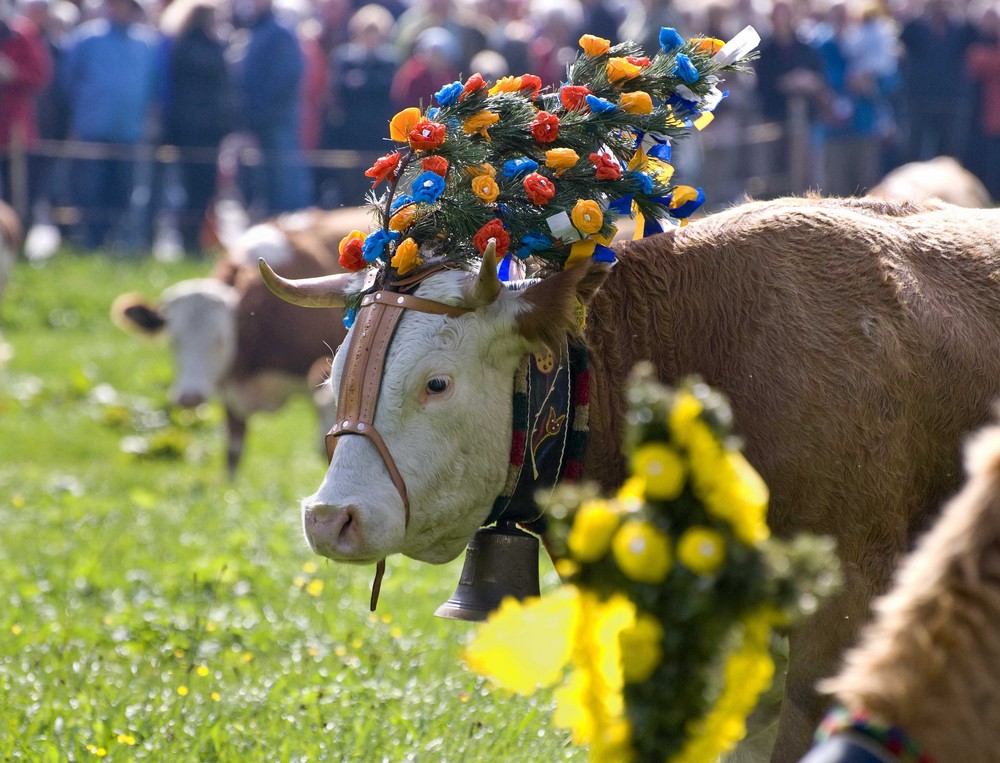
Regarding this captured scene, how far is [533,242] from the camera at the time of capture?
404 centimetres

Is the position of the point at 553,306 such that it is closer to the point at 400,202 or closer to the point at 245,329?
the point at 400,202

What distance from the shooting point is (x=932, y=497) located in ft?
13.1

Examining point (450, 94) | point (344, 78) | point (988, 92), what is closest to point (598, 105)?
point (450, 94)

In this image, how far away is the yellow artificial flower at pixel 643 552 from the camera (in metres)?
2.17

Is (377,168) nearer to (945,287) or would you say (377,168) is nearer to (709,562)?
(945,287)

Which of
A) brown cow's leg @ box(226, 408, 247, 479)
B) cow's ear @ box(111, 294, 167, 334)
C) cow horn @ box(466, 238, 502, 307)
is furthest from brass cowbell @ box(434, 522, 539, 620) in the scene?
cow's ear @ box(111, 294, 167, 334)

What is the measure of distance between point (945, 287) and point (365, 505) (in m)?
1.63

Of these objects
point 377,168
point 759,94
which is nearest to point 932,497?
point 377,168

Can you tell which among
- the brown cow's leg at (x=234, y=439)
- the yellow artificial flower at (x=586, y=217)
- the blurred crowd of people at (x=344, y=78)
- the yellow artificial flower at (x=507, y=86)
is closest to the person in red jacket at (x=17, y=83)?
the blurred crowd of people at (x=344, y=78)

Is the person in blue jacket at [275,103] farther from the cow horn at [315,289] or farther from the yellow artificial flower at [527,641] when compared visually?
the yellow artificial flower at [527,641]

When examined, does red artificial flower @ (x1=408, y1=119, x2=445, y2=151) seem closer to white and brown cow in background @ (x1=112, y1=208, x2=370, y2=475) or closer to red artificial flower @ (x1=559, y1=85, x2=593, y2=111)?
red artificial flower @ (x1=559, y1=85, x2=593, y2=111)

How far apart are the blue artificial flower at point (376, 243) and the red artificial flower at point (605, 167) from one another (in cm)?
55

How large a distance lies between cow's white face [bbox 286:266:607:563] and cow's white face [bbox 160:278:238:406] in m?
7.58

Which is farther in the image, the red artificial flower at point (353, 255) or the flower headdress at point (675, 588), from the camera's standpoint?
the red artificial flower at point (353, 255)
